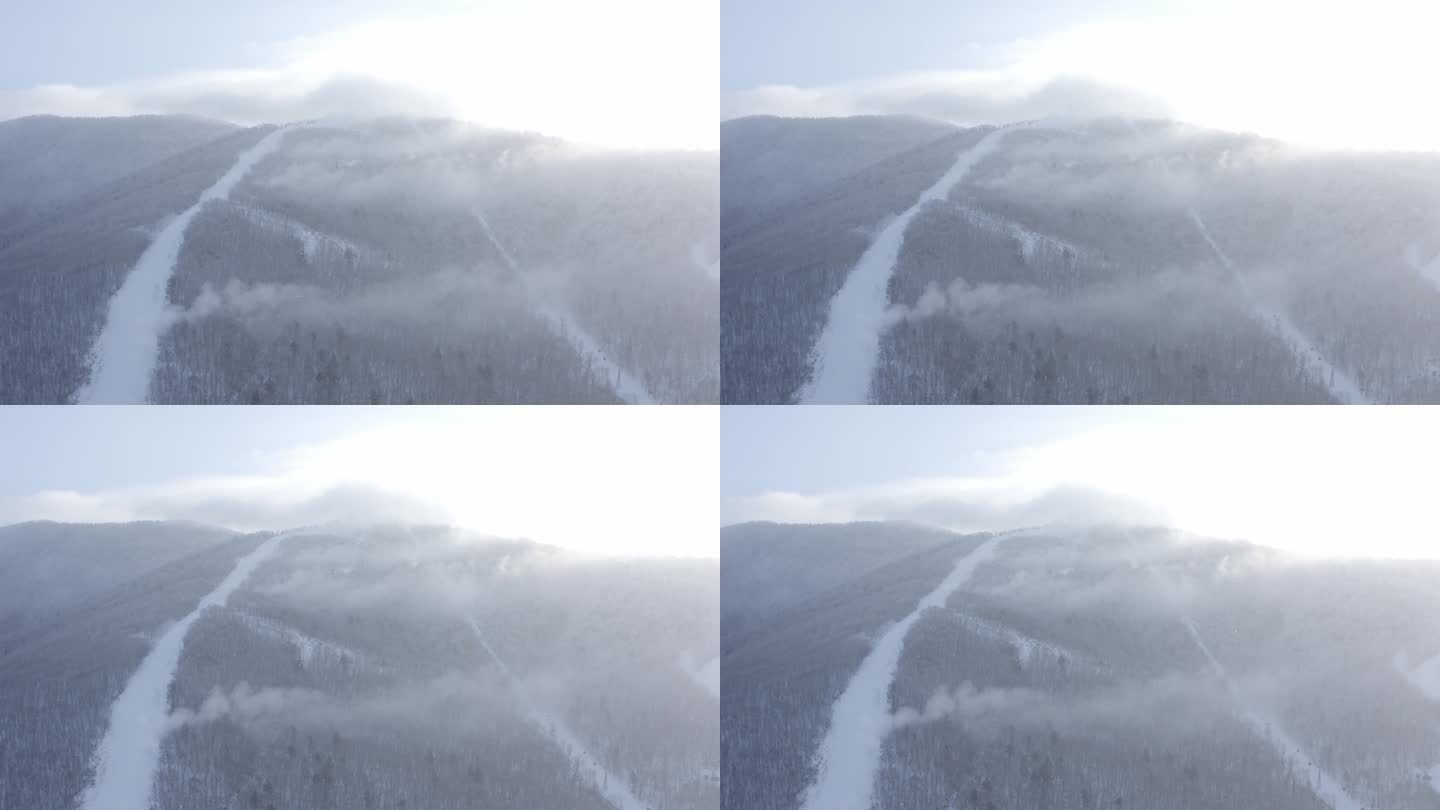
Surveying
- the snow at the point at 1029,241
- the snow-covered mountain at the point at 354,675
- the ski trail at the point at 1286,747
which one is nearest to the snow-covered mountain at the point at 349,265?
the snow-covered mountain at the point at 354,675

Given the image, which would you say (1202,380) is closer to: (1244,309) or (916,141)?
(1244,309)

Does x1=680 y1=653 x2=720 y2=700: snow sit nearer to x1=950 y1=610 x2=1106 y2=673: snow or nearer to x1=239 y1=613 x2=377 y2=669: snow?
x1=950 y1=610 x2=1106 y2=673: snow

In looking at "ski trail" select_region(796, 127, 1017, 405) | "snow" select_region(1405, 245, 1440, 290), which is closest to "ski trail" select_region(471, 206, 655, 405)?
"ski trail" select_region(796, 127, 1017, 405)

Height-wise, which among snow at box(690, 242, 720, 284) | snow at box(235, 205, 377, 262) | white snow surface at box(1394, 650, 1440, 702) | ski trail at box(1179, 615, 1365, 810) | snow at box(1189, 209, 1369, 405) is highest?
snow at box(235, 205, 377, 262)

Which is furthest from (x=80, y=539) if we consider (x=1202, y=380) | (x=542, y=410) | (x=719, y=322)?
(x=1202, y=380)

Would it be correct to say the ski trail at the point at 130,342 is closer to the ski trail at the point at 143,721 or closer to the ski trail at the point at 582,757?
the ski trail at the point at 143,721

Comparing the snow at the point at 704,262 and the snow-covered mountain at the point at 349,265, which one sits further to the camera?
the snow at the point at 704,262

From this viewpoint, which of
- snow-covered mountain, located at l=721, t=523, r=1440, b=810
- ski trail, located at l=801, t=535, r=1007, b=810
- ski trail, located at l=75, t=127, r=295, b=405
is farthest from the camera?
ski trail, located at l=801, t=535, r=1007, b=810

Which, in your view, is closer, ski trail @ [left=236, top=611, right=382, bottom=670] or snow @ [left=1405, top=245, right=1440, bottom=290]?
snow @ [left=1405, top=245, right=1440, bottom=290]
